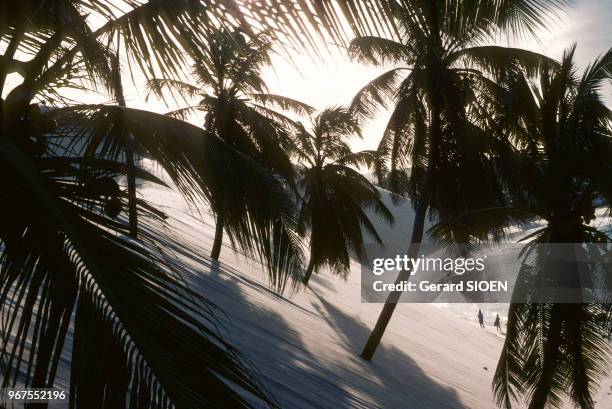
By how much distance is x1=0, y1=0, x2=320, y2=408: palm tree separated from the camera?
166cm

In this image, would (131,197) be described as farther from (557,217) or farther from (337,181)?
(337,181)

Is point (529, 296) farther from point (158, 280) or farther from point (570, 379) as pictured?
point (158, 280)

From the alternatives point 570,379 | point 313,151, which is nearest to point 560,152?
point 570,379

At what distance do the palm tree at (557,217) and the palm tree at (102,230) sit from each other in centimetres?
641

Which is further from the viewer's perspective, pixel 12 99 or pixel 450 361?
pixel 450 361

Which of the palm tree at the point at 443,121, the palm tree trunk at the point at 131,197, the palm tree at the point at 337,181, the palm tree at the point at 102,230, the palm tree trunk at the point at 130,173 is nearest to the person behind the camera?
the palm tree at the point at 102,230

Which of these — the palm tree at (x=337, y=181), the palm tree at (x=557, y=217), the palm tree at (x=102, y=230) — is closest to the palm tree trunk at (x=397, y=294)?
the palm tree at (x=557, y=217)

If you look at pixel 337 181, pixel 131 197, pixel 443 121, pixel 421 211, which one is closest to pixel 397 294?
pixel 421 211

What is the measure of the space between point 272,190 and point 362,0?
1.56 metres

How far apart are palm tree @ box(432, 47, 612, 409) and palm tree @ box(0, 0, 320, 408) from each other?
21.0ft

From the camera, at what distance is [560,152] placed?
8.00 meters

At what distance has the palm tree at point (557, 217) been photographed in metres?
7.64

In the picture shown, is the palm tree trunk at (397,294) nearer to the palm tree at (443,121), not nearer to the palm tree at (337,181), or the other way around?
the palm tree at (443,121)

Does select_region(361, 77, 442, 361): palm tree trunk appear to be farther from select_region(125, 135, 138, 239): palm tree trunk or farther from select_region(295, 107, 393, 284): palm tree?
select_region(125, 135, 138, 239): palm tree trunk
